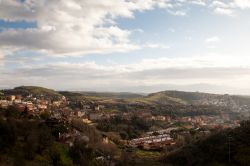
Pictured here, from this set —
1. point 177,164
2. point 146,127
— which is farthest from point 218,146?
point 146,127

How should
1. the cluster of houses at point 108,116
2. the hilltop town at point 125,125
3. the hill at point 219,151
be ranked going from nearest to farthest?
the hill at point 219,151
the hilltop town at point 125,125
the cluster of houses at point 108,116

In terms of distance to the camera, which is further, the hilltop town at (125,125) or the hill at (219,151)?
the hilltop town at (125,125)

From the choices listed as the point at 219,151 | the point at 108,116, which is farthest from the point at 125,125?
the point at 219,151

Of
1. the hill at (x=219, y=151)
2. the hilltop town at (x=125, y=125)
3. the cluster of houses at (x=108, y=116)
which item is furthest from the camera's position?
the cluster of houses at (x=108, y=116)

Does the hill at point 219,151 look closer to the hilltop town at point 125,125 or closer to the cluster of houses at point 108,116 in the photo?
the hilltop town at point 125,125

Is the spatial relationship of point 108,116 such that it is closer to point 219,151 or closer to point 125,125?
point 125,125

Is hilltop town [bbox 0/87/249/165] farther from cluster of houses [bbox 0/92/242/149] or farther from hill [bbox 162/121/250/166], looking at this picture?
hill [bbox 162/121/250/166]

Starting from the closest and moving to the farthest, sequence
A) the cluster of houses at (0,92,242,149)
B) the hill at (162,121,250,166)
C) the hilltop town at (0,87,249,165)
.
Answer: the hill at (162,121,250,166)
the hilltop town at (0,87,249,165)
the cluster of houses at (0,92,242,149)

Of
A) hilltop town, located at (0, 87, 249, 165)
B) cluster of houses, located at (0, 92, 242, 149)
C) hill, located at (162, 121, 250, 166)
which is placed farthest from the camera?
cluster of houses, located at (0, 92, 242, 149)

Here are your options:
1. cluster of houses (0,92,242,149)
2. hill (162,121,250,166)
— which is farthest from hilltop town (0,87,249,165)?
hill (162,121,250,166)

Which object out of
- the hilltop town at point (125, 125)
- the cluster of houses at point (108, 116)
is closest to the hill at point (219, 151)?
the hilltop town at point (125, 125)
